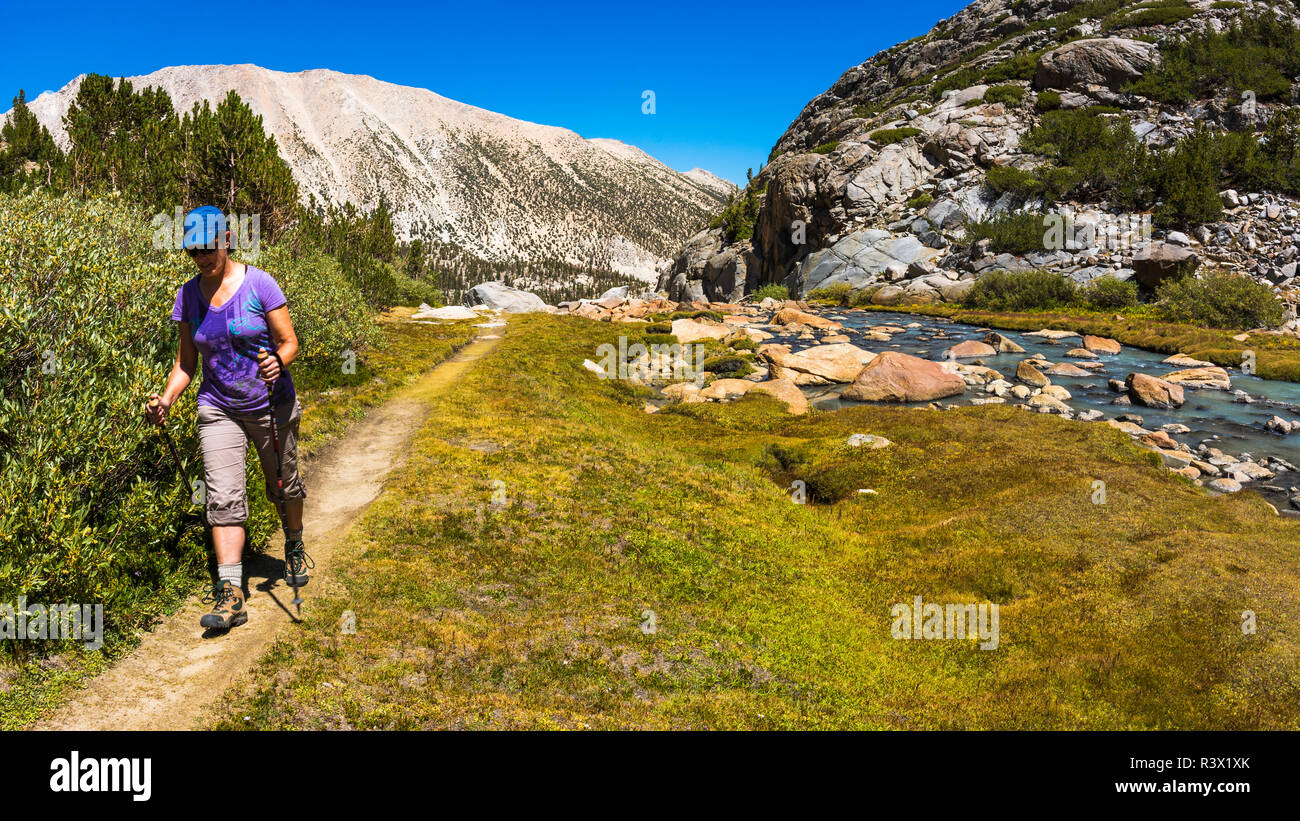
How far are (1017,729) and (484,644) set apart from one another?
8649mm

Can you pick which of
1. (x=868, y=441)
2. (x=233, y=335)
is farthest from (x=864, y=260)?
(x=233, y=335)

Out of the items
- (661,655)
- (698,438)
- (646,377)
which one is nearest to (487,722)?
(661,655)

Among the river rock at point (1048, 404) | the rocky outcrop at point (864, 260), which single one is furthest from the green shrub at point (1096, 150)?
the river rock at point (1048, 404)

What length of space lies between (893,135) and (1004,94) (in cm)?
1989

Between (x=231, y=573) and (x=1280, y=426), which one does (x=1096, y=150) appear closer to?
(x=1280, y=426)

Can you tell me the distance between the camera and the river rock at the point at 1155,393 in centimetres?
3575

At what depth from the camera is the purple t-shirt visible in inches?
321

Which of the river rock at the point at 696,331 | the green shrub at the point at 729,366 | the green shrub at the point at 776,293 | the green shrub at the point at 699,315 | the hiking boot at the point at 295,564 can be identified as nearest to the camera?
the hiking boot at the point at 295,564

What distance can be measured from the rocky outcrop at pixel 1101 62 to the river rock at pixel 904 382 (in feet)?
333

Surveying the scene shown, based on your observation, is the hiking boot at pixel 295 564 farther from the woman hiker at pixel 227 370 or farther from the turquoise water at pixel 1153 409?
the turquoise water at pixel 1153 409

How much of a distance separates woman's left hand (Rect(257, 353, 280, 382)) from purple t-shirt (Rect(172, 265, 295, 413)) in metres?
0.21

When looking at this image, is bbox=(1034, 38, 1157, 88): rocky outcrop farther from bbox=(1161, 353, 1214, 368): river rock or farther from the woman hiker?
the woman hiker

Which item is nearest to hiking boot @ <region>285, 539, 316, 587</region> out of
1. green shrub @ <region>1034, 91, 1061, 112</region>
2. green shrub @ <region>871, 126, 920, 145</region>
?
green shrub @ <region>871, 126, 920, 145</region>

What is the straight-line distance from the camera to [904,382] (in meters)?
40.7
